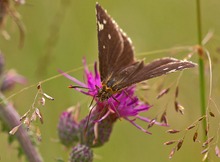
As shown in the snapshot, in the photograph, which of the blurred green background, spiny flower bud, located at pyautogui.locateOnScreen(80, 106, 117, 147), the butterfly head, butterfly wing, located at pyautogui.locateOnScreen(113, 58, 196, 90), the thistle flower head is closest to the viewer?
butterfly wing, located at pyautogui.locateOnScreen(113, 58, 196, 90)

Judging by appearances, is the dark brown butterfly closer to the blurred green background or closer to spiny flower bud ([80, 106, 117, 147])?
spiny flower bud ([80, 106, 117, 147])

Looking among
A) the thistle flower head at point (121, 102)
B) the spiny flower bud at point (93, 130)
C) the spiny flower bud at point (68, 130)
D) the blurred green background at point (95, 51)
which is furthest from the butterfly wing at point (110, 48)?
the blurred green background at point (95, 51)

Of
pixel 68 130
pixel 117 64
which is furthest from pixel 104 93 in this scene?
pixel 68 130

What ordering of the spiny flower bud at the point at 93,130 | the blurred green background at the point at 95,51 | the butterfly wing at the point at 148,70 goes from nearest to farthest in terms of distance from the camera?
the butterfly wing at the point at 148,70
the spiny flower bud at the point at 93,130
the blurred green background at the point at 95,51

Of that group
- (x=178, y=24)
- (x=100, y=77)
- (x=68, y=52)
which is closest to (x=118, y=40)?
(x=100, y=77)

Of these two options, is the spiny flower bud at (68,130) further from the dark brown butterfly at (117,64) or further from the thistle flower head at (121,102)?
the dark brown butterfly at (117,64)

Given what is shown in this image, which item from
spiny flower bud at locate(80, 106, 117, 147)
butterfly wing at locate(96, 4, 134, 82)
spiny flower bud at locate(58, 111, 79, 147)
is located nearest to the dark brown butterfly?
butterfly wing at locate(96, 4, 134, 82)
